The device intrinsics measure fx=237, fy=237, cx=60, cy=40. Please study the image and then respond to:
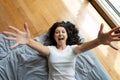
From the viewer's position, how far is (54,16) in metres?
2.20

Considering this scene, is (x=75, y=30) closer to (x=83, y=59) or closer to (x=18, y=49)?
(x=83, y=59)

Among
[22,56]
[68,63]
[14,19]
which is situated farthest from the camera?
[14,19]

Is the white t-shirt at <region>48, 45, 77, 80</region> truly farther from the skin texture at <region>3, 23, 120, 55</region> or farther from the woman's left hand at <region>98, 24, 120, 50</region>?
the woman's left hand at <region>98, 24, 120, 50</region>

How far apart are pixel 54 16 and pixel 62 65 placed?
0.67 m

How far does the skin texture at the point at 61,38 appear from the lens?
1355mm

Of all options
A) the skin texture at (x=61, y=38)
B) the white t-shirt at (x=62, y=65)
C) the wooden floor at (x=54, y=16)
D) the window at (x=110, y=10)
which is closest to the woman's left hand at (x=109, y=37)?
the skin texture at (x=61, y=38)

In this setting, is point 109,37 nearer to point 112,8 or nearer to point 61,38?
point 61,38

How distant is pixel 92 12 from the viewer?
2.30m

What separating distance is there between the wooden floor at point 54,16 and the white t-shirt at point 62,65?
39 cm

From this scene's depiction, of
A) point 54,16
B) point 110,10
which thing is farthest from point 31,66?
point 110,10

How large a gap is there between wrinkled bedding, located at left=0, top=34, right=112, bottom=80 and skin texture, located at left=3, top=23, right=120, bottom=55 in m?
0.15

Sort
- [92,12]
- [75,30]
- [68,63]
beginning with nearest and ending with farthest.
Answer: [68,63]
[75,30]
[92,12]

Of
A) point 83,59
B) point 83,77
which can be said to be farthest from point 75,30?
point 83,77

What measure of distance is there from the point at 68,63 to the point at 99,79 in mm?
285
